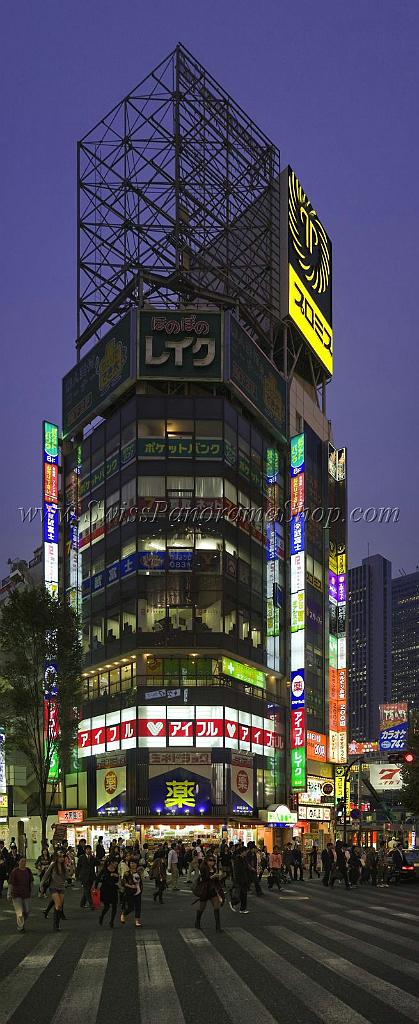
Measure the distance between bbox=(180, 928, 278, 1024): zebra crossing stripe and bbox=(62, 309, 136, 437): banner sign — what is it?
Answer: 55.3m

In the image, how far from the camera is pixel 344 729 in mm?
85375

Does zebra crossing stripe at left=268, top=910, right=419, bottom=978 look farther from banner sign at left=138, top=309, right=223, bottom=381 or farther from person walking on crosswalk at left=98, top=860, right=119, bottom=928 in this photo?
banner sign at left=138, top=309, right=223, bottom=381

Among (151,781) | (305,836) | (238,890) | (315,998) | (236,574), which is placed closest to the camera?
(315,998)

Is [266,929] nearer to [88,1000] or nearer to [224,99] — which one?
[88,1000]

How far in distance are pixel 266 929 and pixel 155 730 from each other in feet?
137

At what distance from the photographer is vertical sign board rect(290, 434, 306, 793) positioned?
251 feet

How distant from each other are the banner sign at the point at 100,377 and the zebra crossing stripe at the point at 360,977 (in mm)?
54868

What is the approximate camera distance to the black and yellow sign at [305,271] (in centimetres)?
8744

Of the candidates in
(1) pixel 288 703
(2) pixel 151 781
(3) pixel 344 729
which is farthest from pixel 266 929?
(3) pixel 344 729

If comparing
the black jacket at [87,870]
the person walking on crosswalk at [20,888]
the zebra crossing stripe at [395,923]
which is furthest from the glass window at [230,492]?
the person walking on crosswalk at [20,888]

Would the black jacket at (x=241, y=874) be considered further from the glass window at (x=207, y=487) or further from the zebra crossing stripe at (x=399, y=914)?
the glass window at (x=207, y=487)

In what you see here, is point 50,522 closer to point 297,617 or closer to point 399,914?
point 297,617

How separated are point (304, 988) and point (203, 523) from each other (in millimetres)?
54922

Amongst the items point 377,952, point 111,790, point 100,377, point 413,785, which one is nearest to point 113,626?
point 111,790
